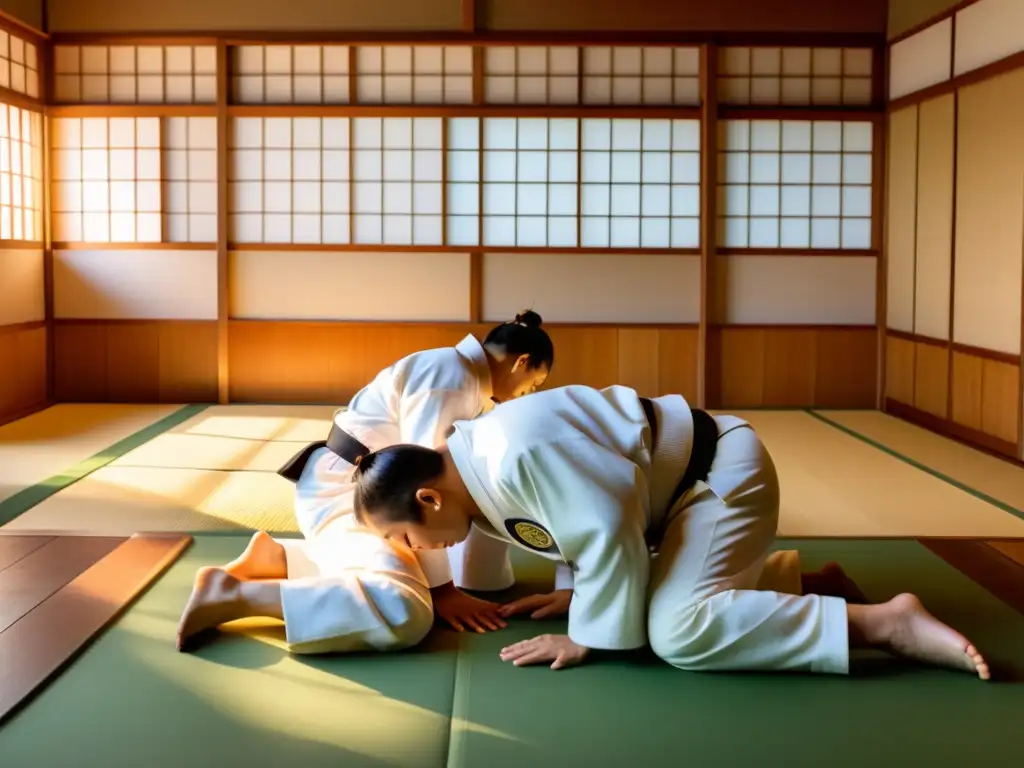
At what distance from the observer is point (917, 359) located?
20.1 ft

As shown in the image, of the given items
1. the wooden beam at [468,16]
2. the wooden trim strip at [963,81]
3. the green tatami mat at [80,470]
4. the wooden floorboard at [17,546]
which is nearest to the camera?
the wooden floorboard at [17,546]

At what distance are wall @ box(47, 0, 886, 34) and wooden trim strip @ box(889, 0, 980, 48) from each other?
9.4 inches

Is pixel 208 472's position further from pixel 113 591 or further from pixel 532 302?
pixel 532 302

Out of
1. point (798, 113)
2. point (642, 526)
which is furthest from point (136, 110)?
point (642, 526)

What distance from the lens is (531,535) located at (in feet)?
7.44

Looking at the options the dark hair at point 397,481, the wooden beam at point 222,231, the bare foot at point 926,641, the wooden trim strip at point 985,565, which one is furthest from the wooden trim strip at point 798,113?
the dark hair at point 397,481

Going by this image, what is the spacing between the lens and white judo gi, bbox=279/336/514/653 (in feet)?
7.79

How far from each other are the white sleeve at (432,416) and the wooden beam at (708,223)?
3.99 meters

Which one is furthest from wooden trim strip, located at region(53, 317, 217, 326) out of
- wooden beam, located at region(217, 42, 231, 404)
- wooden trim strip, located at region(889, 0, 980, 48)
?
wooden trim strip, located at region(889, 0, 980, 48)

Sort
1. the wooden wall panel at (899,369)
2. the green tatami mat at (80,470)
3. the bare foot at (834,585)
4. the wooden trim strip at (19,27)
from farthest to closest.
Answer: the wooden wall panel at (899,369) → the wooden trim strip at (19,27) → the green tatami mat at (80,470) → the bare foot at (834,585)

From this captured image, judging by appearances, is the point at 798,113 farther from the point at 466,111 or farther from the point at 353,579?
the point at 353,579

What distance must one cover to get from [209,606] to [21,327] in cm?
437

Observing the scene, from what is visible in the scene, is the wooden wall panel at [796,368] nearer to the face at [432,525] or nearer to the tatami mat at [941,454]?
the tatami mat at [941,454]

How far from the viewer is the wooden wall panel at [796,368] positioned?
6.70m
